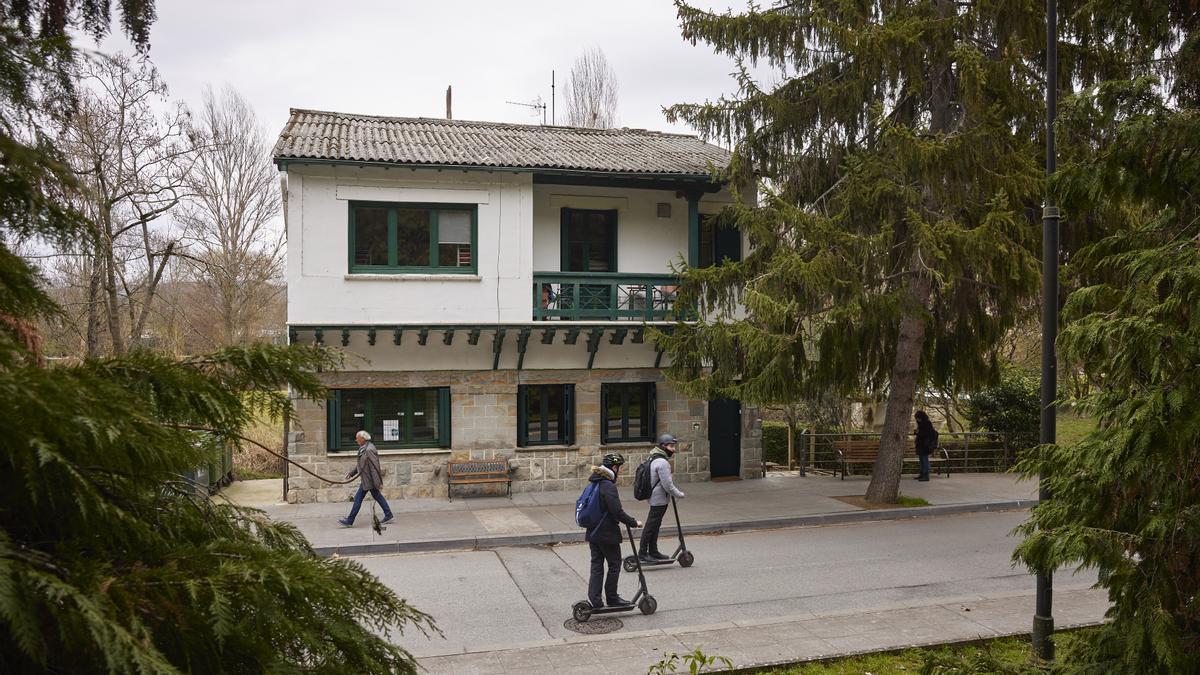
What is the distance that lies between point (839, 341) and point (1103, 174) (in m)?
9.85

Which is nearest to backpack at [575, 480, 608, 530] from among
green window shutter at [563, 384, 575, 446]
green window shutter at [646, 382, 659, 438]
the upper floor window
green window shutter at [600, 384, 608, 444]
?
green window shutter at [563, 384, 575, 446]

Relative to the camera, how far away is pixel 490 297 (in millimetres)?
16547

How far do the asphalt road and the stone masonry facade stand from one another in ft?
13.9

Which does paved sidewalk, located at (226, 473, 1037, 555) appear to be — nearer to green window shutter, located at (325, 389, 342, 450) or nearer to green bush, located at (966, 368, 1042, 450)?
green window shutter, located at (325, 389, 342, 450)

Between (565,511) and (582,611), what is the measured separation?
664 centimetres

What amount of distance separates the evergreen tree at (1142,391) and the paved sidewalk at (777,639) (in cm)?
330

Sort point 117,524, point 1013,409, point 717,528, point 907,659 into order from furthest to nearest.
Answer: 1. point 1013,409
2. point 717,528
3. point 907,659
4. point 117,524

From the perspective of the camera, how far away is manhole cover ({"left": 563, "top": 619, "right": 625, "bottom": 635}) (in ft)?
28.3

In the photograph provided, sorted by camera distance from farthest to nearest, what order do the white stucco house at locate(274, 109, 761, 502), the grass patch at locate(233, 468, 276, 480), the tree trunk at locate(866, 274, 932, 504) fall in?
the grass patch at locate(233, 468, 276, 480), the white stucco house at locate(274, 109, 761, 502), the tree trunk at locate(866, 274, 932, 504)

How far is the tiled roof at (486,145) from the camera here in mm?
16062

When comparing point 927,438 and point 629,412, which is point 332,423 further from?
point 927,438

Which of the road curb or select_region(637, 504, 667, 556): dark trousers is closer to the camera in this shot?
select_region(637, 504, 667, 556): dark trousers

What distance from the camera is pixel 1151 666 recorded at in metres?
4.27

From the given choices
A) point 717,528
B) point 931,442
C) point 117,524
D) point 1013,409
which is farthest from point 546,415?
point 117,524
